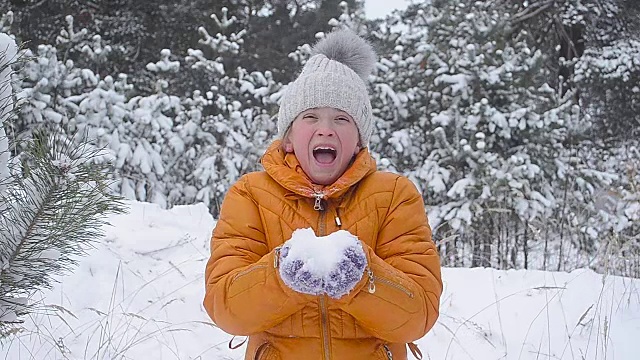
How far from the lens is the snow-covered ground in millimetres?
2367

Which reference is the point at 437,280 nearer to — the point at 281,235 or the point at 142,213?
the point at 281,235

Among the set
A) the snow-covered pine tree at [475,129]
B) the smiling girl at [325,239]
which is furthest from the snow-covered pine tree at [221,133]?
the smiling girl at [325,239]

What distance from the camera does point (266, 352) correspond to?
1.41 metres

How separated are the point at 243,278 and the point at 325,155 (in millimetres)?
388

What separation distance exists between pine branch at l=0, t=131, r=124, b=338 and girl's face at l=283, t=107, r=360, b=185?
470 mm

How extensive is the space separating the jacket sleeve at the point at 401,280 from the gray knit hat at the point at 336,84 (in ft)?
0.74

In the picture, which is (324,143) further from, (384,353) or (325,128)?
(384,353)

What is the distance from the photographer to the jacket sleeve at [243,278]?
1242 millimetres

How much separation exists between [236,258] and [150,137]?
230 inches

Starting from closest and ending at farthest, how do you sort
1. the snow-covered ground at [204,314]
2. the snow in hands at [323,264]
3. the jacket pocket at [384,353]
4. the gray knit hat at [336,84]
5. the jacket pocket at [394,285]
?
1. the snow in hands at [323,264]
2. the jacket pocket at [394,285]
3. the jacket pocket at [384,353]
4. the gray knit hat at [336,84]
5. the snow-covered ground at [204,314]

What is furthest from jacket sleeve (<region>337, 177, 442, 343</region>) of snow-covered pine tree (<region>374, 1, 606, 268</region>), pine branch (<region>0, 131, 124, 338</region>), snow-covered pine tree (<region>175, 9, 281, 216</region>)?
snow-covered pine tree (<region>175, 9, 281, 216</region>)

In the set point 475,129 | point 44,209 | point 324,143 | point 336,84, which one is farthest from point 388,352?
point 475,129

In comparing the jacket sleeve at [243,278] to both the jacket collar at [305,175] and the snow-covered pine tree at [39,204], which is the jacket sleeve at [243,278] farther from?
the snow-covered pine tree at [39,204]

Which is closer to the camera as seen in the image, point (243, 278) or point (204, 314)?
point (243, 278)
